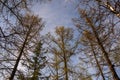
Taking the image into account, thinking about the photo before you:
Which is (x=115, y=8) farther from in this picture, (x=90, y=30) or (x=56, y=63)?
(x=56, y=63)

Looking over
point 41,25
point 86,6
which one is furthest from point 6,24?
point 41,25

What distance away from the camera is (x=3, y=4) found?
443 cm

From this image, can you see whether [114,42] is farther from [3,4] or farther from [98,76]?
[3,4]

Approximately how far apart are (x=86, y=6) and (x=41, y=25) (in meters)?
8.22

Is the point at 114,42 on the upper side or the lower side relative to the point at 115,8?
upper

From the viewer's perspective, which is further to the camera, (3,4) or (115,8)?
(115,8)

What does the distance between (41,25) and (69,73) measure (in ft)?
13.5

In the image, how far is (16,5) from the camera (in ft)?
15.2

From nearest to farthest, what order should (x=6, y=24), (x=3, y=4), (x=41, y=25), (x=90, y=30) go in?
(x=3, y=4)
(x=6, y=24)
(x=90, y=30)
(x=41, y=25)

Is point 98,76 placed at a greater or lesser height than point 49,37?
lesser

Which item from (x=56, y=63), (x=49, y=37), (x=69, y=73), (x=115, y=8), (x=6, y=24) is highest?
(x=49, y=37)

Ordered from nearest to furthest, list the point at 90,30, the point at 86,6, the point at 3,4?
the point at 3,4, the point at 86,6, the point at 90,30

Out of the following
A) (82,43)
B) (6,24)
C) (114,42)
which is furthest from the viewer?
(82,43)

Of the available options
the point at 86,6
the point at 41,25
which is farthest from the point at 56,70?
the point at 86,6
